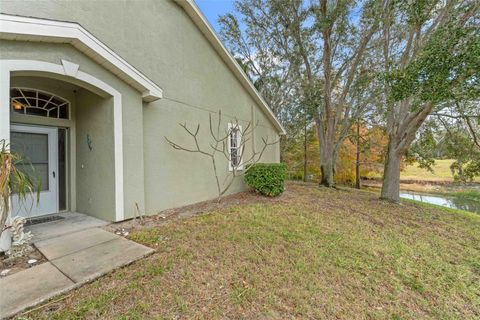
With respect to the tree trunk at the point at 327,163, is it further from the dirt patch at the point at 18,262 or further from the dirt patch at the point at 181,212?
the dirt patch at the point at 18,262

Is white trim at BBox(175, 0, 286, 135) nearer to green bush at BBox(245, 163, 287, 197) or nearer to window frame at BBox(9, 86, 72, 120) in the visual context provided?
green bush at BBox(245, 163, 287, 197)

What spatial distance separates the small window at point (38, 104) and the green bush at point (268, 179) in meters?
5.80

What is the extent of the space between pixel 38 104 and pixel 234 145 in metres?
6.32

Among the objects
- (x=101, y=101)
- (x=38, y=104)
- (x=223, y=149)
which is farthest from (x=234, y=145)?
(x=38, y=104)

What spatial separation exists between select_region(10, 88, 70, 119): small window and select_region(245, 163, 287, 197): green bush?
5.80 metres

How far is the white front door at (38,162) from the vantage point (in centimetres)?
462

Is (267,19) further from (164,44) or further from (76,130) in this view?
(76,130)

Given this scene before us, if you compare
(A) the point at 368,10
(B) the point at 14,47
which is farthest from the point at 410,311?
(A) the point at 368,10

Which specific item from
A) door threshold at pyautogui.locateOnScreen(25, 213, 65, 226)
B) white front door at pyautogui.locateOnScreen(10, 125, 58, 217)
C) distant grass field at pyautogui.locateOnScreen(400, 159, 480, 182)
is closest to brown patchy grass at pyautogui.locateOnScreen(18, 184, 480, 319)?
door threshold at pyautogui.locateOnScreen(25, 213, 65, 226)

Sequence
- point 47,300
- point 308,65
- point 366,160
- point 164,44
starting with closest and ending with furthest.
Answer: point 47,300 → point 164,44 → point 308,65 → point 366,160

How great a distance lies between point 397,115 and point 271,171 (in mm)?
5450

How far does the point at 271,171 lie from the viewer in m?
7.99

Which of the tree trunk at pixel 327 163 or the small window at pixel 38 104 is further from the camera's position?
the tree trunk at pixel 327 163

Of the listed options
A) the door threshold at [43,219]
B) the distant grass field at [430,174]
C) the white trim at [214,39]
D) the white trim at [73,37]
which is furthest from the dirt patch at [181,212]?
the distant grass field at [430,174]
